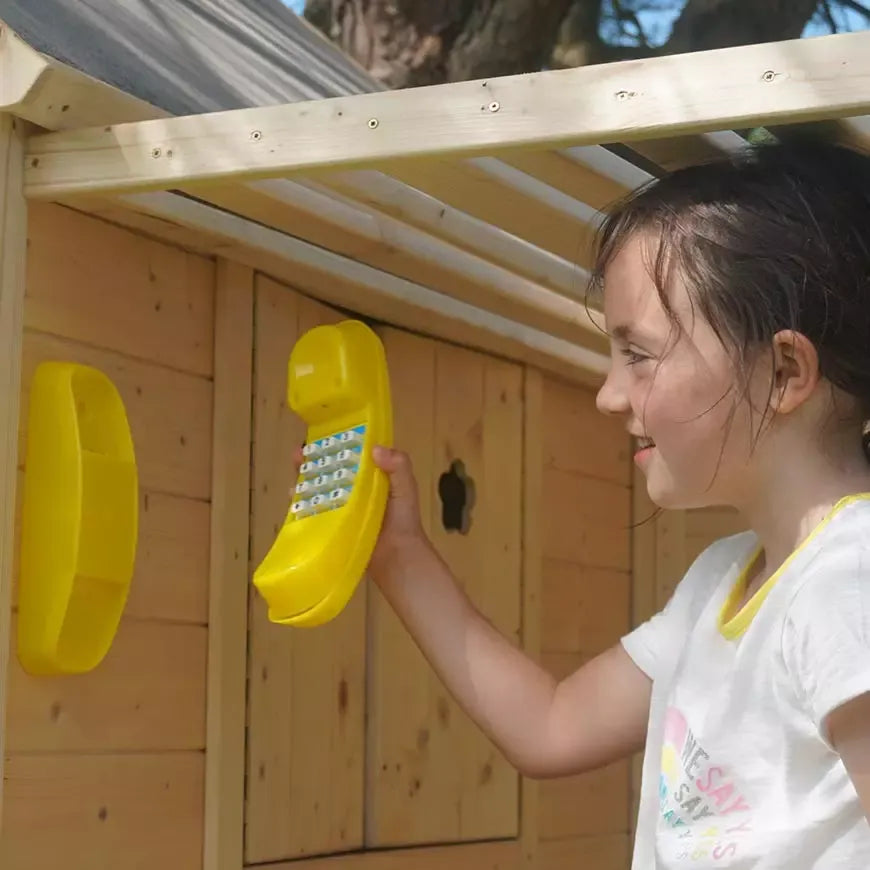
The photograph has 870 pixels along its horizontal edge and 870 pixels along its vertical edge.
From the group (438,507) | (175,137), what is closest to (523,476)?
(438,507)

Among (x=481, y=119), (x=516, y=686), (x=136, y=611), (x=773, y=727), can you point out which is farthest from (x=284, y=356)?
(x=773, y=727)

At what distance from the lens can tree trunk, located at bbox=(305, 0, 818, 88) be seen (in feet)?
12.0

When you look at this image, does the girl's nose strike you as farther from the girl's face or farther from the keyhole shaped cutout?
the keyhole shaped cutout

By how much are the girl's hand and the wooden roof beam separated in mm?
281

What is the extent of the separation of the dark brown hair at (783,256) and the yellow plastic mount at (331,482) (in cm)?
30

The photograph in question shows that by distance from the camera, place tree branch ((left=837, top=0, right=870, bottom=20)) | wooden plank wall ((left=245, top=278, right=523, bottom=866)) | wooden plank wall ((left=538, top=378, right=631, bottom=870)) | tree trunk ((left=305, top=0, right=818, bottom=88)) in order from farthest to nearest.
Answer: tree branch ((left=837, top=0, right=870, bottom=20)) → tree trunk ((left=305, top=0, right=818, bottom=88)) → wooden plank wall ((left=538, top=378, right=631, bottom=870)) → wooden plank wall ((left=245, top=278, right=523, bottom=866))

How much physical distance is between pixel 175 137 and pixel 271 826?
734mm

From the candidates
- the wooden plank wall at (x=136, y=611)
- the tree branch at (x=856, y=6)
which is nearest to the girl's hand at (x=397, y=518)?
the wooden plank wall at (x=136, y=611)

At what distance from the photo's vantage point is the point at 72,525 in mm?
1227

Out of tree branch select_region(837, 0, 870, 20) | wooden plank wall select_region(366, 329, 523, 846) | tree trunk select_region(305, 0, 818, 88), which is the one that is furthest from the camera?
tree branch select_region(837, 0, 870, 20)

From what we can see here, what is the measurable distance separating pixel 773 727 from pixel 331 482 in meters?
0.43

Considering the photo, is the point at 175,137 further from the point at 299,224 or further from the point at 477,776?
the point at 477,776

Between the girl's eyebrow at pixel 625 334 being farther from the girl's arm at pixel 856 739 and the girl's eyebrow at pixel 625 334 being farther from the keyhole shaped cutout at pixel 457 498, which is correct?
the keyhole shaped cutout at pixel 457 498

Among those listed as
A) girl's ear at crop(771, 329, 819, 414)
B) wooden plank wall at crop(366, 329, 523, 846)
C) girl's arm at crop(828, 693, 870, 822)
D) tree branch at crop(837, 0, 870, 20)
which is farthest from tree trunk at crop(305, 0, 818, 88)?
girl's arm at crop(828, 693, 870, 822)
